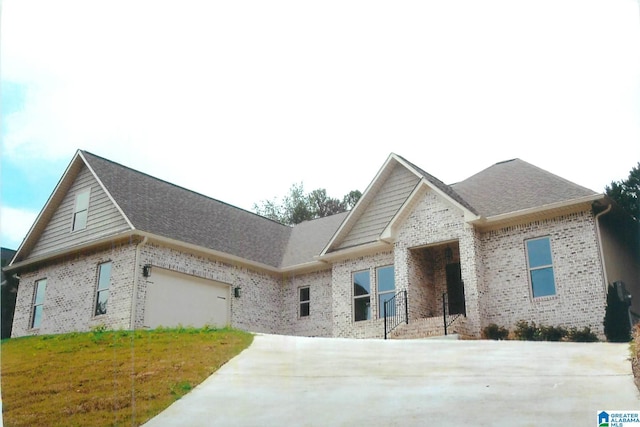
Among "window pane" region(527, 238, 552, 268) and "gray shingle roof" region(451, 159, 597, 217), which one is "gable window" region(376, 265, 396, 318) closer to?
"gray shingle roof" region(451, 159, 597, 217)

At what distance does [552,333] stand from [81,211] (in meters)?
11.1

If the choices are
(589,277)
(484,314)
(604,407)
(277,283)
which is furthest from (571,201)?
(277,283)

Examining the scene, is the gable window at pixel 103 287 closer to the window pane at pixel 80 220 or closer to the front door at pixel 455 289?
the window pane at pixel 80 220

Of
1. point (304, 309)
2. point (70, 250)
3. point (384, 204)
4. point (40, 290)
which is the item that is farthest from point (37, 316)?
point (384, 204)

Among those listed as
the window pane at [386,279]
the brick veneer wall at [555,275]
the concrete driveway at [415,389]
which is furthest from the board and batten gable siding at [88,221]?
the brick veneer wall at [555,275]

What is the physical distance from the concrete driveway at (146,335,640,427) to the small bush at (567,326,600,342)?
6.28 feet

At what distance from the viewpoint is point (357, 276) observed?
53.6ft

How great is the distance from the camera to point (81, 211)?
52.9 ft

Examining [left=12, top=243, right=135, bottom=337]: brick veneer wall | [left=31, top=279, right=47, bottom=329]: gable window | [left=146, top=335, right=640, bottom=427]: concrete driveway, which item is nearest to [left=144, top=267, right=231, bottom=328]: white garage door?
[left=12, top=243, right=135, bottom=337]: brick veneer wall

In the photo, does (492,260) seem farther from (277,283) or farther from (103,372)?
(103,372)

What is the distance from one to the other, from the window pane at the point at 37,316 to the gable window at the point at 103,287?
247cm

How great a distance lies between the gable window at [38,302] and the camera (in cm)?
1653

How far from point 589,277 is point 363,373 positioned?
636 cm

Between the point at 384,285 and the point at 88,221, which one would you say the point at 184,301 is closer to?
the point at 88,221
